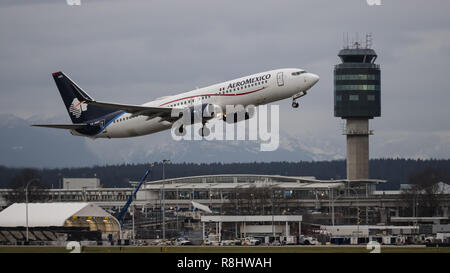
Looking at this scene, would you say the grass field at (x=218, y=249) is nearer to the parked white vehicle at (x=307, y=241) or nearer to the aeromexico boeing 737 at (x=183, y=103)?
the parked white vehicle at (x=307, y=241)

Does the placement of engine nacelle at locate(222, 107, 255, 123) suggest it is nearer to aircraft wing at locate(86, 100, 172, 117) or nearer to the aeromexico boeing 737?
the aeromexico boeing 737

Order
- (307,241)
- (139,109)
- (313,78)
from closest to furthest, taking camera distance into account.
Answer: (313,78), (139,109), (307,241)

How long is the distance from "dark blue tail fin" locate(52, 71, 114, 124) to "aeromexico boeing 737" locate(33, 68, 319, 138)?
0.13 meters

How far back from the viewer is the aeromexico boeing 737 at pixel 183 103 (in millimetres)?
105312

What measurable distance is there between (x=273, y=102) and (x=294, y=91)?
111 inches

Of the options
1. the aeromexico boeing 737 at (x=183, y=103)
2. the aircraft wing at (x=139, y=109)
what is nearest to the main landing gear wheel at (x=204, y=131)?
the aeromexico boeing 737 at (x=183, y=103)

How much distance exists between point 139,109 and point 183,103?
5040 mm

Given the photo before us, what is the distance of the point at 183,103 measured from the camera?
110 meters

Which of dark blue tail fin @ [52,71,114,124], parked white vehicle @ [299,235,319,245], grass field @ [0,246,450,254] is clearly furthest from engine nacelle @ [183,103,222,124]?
parked white vehicle @ [299,235,319,245]

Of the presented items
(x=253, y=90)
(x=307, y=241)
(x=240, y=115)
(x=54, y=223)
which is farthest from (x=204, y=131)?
(x=54, y=223)

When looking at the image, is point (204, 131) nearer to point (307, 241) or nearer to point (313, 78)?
point (313, 78)

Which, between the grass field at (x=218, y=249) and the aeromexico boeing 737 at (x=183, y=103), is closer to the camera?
the aeromexico boeing 737 at (x=183, y=103)

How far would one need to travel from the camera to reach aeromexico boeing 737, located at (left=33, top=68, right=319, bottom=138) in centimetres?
10531

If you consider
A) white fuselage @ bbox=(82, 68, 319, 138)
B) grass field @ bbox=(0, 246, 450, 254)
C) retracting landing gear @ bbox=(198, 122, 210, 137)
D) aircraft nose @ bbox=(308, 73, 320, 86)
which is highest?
aircraft nose @ bbox=(308, 73, 320, 86)
